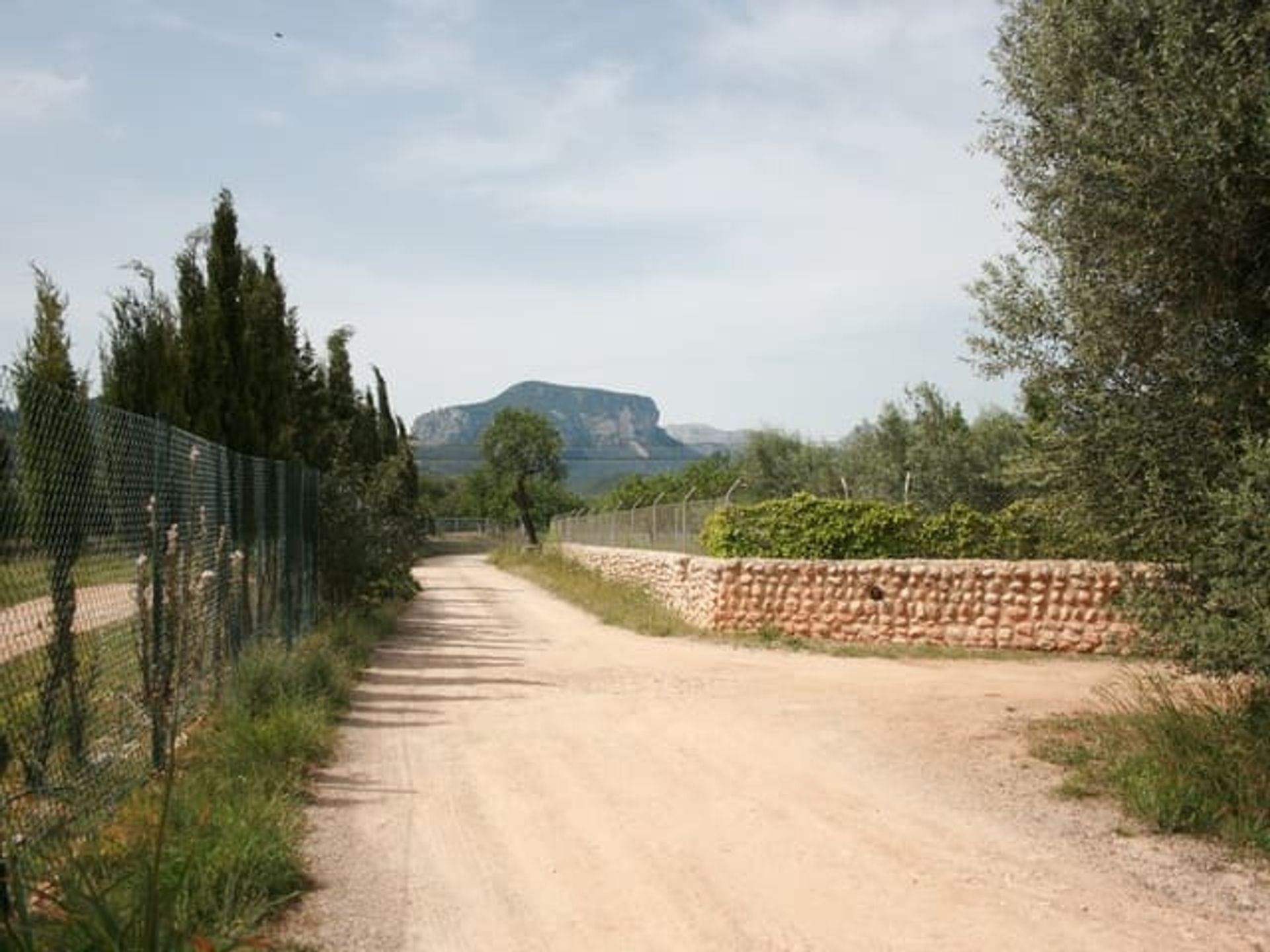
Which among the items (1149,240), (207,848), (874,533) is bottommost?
(207,848)

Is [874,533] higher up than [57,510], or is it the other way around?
[57,510]

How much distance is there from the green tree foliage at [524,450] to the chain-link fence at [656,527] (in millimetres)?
44961

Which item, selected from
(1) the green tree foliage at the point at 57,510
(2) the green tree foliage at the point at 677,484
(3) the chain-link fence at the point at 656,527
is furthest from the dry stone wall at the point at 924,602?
(2) the green tree foliage at the point at 677,484

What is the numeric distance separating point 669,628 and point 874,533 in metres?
3.66

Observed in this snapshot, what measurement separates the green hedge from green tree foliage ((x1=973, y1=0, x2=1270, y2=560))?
985cm

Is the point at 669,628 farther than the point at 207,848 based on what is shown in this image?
Yes

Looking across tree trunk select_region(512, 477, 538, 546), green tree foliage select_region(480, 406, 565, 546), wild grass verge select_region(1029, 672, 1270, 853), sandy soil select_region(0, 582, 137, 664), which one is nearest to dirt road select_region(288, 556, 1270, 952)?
wild grass verge select_region(1029, 672, 1270, 853)

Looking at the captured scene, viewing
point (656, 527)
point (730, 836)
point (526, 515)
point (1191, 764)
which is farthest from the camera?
point (526, 515)

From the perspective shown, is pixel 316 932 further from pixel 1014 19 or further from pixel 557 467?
pixel 557 467

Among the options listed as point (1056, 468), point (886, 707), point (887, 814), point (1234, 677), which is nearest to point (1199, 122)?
point (1056, 468)

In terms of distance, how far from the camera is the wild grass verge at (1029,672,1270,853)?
695 centimetres

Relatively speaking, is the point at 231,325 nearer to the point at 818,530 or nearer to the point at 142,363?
the point at 142,363

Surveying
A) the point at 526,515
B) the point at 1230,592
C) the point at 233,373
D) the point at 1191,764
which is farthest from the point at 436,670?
the point at 526,515

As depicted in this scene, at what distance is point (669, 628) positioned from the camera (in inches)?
768
